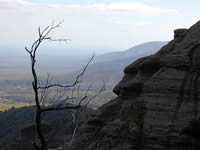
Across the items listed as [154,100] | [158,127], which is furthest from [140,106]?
[158,127]

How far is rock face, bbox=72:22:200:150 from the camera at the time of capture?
68.5ft

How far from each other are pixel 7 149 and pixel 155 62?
30.0 metres

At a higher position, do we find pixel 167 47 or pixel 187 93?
pixel 167 47

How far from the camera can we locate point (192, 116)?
21.0 m

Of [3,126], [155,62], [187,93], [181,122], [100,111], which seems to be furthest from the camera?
[3,126]

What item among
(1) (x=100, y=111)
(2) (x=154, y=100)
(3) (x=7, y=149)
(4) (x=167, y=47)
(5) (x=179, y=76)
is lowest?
(3) (x=7, y=149)

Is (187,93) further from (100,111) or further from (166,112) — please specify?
(100,111)

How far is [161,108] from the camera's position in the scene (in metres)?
22.4

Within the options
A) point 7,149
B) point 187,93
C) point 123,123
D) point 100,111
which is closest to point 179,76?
point 187,93

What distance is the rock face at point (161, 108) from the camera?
68.5 ft

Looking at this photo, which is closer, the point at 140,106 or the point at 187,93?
the point at 187,93

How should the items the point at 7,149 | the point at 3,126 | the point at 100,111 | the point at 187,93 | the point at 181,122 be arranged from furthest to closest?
the point at 3,126
the point at 7,149
the point at 100,111
the point at 187,93
the point at 181,122

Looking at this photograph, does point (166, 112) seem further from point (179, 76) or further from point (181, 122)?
point (179, 76)

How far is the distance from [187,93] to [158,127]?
10.1ft
